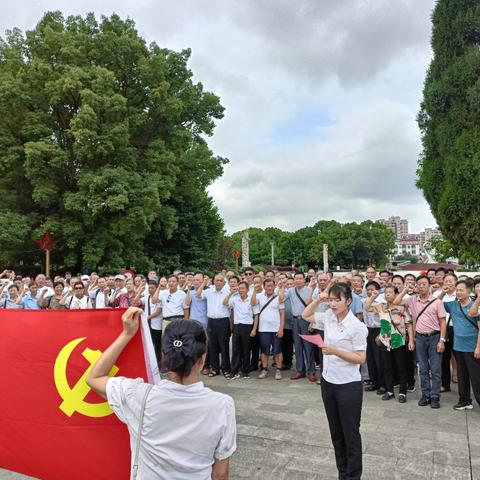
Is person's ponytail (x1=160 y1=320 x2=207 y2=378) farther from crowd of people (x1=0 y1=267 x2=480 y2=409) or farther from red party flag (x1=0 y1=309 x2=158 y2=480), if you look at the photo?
crowd of people (x1=0 y1=267 x2=480 y2=409)

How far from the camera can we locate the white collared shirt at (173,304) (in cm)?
803

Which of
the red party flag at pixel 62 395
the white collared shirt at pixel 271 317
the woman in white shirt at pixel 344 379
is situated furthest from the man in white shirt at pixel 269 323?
the red party flag at pixel 62 395

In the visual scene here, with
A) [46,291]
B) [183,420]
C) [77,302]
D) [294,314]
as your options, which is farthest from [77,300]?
[183,420]

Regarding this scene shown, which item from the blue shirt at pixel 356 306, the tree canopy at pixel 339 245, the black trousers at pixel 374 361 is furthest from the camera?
the tree canopy at pixel 339 245

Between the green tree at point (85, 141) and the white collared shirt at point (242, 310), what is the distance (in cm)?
1142

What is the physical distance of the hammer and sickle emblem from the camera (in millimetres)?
2487

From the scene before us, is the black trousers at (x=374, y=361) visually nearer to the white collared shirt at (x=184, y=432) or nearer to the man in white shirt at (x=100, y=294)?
the man in white shirt at (x=100, y=294)

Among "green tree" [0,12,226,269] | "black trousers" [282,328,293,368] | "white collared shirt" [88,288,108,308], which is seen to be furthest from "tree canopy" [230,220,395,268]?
"black trousers" [282,328,293,368]

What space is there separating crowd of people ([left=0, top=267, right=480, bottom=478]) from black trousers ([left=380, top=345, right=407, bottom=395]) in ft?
0.05

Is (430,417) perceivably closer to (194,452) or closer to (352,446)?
(352,446)

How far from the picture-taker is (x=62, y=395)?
265 cm

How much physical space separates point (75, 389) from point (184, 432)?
114 centimetres

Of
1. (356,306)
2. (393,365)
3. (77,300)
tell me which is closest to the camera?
(393,365)

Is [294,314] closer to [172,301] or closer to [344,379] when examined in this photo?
[172,301]
